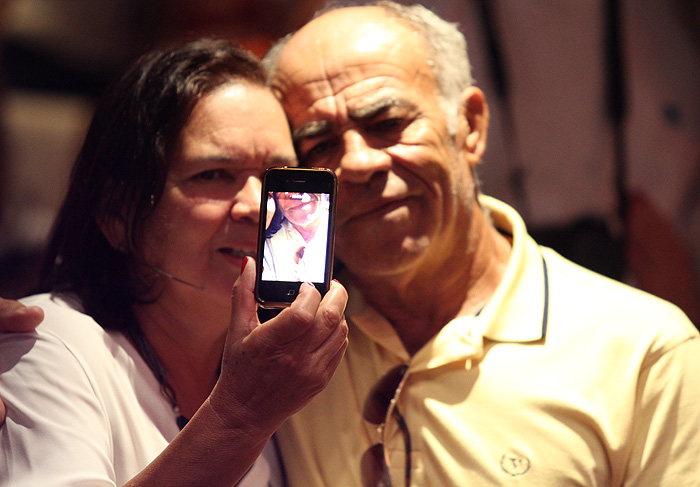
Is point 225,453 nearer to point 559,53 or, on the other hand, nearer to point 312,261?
point 312,261

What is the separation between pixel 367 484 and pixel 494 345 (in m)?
0.38

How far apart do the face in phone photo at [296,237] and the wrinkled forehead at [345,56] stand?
477mm

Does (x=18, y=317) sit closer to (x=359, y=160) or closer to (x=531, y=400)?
(x=359, y=160)

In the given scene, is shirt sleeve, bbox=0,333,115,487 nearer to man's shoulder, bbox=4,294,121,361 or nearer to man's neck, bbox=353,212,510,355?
man's shoulder, bbox=4,294,121,361

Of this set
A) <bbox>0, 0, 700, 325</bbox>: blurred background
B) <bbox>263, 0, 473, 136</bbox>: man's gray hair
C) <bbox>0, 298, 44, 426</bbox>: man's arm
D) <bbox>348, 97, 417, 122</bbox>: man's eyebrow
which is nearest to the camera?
<bbox>0, 298, 44, 426</bbox>: man's arm

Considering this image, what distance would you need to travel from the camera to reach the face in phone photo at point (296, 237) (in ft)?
3.56

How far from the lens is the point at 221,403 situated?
990 millimetres

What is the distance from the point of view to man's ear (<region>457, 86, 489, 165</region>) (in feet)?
5.65

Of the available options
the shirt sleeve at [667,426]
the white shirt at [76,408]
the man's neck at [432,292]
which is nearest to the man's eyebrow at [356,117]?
the man's neck at [432,292]

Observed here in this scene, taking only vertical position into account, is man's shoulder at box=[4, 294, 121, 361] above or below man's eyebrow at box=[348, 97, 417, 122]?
below

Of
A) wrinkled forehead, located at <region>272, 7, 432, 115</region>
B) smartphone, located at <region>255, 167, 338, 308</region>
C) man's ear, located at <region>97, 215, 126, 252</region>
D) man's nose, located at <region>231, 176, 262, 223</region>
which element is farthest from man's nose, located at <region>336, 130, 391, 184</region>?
man's ear, located at <region>97, 215, 126, 252</region>

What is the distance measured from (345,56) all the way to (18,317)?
2.82 ft

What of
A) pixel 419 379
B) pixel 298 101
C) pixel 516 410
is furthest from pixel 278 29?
pixel 516 410

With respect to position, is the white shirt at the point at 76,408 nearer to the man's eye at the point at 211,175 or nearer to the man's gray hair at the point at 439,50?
the man's eye at the point at 211,175
